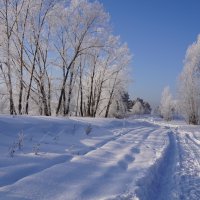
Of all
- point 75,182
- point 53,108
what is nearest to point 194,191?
point 75,182

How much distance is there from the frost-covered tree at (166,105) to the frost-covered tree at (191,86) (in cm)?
4305

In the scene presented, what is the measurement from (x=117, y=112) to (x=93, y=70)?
64.4 feet

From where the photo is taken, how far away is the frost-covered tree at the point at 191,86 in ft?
135

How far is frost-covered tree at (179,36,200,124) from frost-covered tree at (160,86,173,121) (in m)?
43.1

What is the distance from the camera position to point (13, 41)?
21.8 metres

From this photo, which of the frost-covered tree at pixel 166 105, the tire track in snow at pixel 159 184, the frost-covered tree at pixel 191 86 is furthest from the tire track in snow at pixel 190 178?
the frost-covered tree at pixel 166 105

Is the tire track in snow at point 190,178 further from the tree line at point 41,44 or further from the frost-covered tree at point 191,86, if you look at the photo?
the frost-covered tree at point 191,86

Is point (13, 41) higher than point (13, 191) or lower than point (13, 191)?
higher

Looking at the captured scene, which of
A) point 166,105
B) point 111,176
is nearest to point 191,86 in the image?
point 111,176

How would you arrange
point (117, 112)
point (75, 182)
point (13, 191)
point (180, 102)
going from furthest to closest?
point (117, 112) < point (180, 102) < point (75, 182) < point (13, 191)

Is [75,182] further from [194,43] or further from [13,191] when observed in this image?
[194,43]

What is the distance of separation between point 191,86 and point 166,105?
4908 cm

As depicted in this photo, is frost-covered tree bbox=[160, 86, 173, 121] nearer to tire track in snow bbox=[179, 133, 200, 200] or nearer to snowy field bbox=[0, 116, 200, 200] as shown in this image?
tire track in snow bbox=[179, 133, 200, 200]

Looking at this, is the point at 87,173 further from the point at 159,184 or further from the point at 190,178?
→ the point at 190,178
